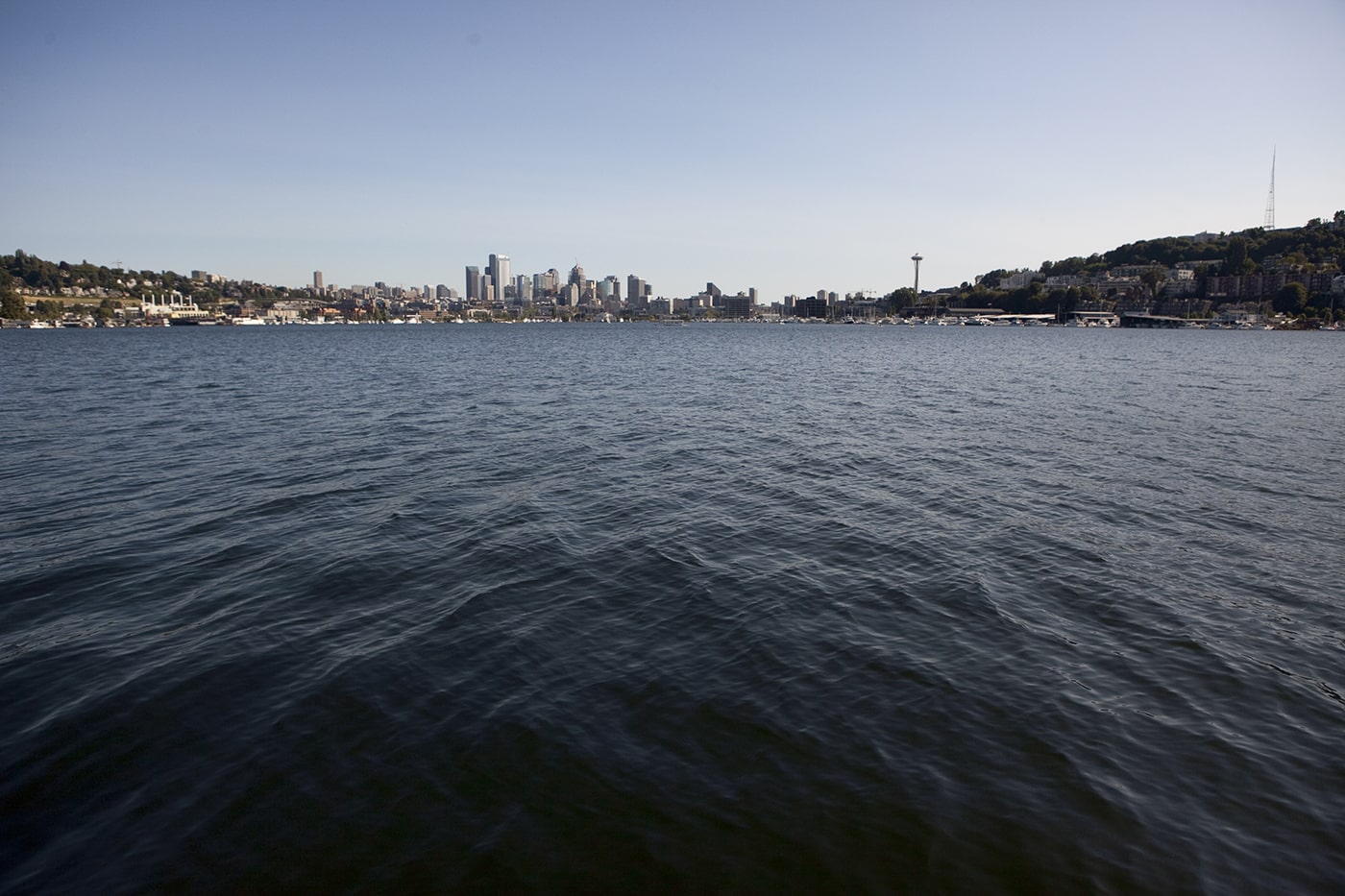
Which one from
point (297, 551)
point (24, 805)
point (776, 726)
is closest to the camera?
point (24, 805)

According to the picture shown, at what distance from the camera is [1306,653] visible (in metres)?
12.1

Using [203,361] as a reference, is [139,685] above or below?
below

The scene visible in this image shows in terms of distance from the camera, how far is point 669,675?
36.9 feet

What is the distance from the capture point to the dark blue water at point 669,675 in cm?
781

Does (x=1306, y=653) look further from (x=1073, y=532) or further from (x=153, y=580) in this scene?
(x=153, y=580)

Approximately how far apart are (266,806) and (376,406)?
37624mm

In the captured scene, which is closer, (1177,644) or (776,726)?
(776,726)

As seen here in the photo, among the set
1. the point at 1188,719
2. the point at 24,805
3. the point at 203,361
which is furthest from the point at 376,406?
the point at 203,361

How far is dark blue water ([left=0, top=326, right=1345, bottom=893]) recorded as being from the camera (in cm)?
781

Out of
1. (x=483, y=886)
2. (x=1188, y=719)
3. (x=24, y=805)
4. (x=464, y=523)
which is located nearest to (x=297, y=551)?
(x=464, y=523)

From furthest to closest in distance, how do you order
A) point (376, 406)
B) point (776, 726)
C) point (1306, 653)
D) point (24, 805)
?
point (376, 406) → point (1306, 653) → point (776, 726) → point (24, 805)

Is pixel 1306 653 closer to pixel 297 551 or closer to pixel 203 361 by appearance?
pixel 297 551

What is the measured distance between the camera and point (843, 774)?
9.02 m

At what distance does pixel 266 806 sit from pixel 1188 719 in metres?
12.9
